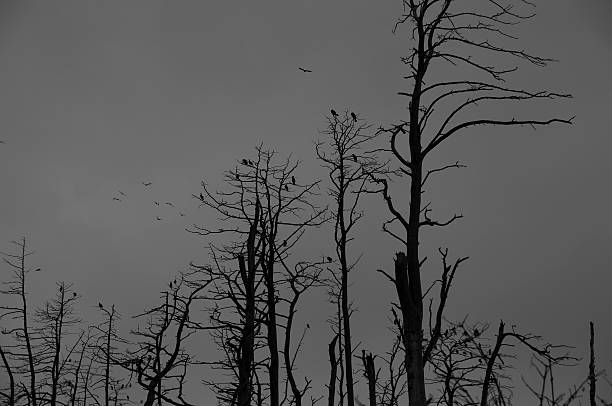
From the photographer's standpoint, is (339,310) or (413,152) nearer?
(413,152)

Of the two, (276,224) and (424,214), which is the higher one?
(276,224)

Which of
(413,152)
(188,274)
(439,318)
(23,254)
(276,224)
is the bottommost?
(439,318)

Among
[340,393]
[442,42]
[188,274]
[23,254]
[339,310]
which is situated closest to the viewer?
[442,42]

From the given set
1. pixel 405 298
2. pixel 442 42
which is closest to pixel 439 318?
pixel 405 298

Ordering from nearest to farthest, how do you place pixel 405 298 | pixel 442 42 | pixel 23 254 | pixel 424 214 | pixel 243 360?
1. pixel 405 298
2. pixel 424 214
3. pixel 442 42
4. pixel 243 360
5. pixel 23 254

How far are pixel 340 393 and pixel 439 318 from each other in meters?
13.8

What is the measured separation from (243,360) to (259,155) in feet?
20.7

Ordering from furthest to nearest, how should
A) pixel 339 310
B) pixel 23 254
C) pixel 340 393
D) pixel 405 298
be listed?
pixel 23 254 < pixel 339 310 < pixel 340 393 < pixel 405 298

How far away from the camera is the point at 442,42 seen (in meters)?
6.49

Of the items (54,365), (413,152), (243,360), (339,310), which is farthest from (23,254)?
(413,152)

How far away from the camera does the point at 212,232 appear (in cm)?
1339

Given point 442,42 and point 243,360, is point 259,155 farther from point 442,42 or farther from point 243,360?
point 442,42

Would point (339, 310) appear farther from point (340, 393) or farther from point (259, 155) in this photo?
point (259, 155)

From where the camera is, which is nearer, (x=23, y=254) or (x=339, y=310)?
(x=339, y=310)
